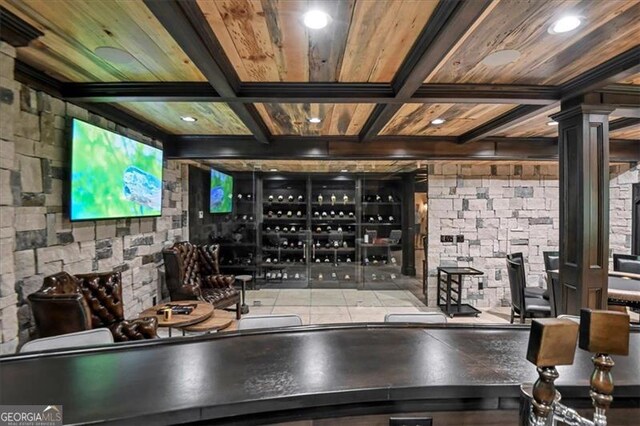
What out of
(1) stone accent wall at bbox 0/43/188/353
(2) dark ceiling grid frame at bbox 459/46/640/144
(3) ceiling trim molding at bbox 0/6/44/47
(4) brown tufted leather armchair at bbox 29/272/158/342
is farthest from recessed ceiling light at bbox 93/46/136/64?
(2) dark ceiling grid frame at bbox 459/46/640/144

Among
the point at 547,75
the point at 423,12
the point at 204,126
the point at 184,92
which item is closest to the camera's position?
the point at 423,12

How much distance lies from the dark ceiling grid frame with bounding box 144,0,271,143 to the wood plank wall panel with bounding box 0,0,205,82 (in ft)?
0.53


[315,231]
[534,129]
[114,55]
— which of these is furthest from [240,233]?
[534,129]

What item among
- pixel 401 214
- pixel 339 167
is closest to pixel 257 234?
pixel 339 167

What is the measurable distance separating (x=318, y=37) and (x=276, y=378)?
174cm

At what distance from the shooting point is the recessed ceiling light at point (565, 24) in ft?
5.47

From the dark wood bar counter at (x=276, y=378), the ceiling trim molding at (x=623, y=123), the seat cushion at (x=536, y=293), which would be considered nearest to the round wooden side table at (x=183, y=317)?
the dark wood bar counter at (x=276, y=378)

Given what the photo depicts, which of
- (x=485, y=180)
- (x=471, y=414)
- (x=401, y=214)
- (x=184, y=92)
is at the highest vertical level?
(x=184, y=92)

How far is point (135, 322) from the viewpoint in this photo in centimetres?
289

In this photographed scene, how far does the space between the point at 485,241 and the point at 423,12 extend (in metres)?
4.70

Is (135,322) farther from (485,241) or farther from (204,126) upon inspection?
(485,241)

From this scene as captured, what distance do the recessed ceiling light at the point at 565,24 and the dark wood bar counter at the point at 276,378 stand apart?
1607 mm

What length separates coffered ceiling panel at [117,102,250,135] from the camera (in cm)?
315

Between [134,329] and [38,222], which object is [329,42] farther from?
[134,329]
